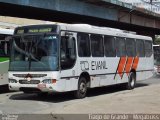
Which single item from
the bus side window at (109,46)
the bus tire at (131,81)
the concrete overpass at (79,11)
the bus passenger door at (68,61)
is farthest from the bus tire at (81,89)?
the concrete overpass at (79,11)

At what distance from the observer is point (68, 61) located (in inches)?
608

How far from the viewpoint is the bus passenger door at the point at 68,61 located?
15.1 metres

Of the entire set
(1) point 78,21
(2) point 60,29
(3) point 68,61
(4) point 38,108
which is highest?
(1) point 78,21

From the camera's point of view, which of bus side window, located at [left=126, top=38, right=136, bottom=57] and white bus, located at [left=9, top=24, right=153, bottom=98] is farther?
bus side window, located at [left=126, top=38, right=136, bottom=57]

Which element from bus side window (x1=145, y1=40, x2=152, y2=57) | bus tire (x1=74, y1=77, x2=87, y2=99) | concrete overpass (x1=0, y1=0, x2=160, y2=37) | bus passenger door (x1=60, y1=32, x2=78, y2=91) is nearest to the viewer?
bus passenger door (x1=60, y1=32, x2=78, y2=91)

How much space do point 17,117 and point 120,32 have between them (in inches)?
391

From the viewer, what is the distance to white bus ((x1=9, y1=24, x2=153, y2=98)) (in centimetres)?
1496

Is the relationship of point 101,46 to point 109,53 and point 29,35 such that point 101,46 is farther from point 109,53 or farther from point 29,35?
point 29,35

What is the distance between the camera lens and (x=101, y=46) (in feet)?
59.5

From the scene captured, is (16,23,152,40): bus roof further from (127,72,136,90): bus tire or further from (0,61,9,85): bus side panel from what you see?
(0,61,9,85): bus side panel

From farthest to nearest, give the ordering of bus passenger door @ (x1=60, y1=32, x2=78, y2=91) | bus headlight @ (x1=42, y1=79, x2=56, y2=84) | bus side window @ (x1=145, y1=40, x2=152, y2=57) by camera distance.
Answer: bus side window @ (x1=145, y1=40, x2=152, y2=57) < bus passenger door @ (x1=60, y1=32, x2=78, y2=91) < bus headlight @ (x1=42, y1=79, x2=56, y2=84)

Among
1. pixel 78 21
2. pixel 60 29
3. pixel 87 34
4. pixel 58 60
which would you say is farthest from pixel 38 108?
pixel 78 21

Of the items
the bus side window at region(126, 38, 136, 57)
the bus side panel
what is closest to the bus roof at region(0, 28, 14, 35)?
the bus side panel

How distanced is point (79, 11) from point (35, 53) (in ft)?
69.9
